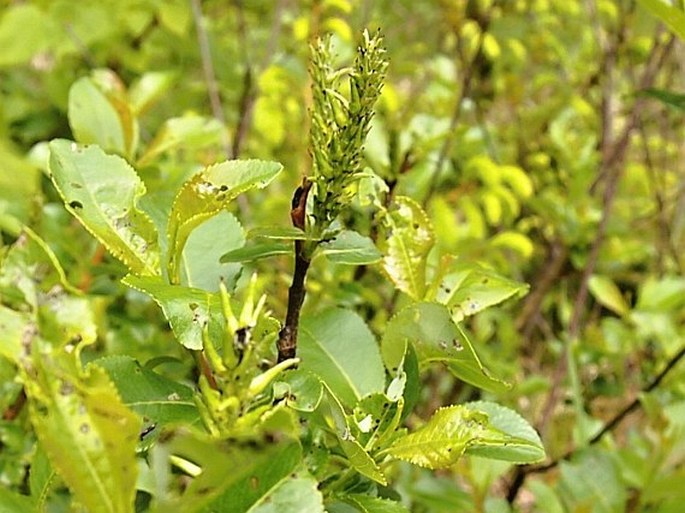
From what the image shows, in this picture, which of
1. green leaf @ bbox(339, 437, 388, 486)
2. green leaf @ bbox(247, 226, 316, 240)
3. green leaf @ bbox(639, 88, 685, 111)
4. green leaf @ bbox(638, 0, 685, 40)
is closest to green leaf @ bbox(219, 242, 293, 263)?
green leaf @ bbox(247, 226, 316, 240)

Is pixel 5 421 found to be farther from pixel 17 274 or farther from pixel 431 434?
pixel 431 434

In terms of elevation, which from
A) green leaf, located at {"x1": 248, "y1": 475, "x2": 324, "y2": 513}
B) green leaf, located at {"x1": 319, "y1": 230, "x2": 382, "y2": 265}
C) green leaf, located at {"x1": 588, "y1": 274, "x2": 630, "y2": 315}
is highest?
green leaf, located at {"x1": 319, "y1": 230, "x2": 382, "y2": 265}

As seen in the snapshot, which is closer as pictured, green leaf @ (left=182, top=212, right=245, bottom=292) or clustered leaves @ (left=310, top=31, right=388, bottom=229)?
clustered leaves @ (left=310, top=31, right=388, bottom=229)

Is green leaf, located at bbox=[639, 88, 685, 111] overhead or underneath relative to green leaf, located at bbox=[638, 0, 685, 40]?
underneath

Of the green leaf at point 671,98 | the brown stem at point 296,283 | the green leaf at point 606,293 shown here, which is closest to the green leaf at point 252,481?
the brown stem at point 296,283

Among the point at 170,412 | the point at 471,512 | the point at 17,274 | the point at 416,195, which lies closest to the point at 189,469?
the point at 170,412

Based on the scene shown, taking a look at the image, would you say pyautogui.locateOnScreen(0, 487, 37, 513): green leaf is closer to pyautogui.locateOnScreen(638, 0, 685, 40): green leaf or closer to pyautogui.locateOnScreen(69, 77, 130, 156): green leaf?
pyautogui.locateOnScreen(69, 77, 130, 156): green leaf
